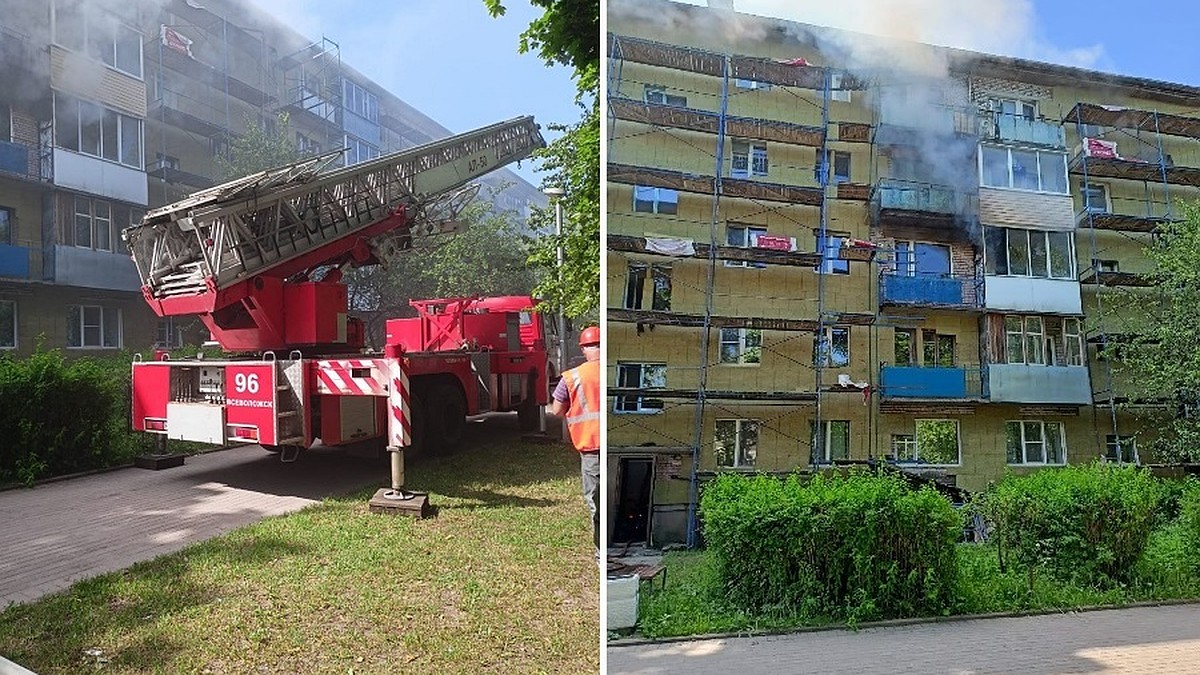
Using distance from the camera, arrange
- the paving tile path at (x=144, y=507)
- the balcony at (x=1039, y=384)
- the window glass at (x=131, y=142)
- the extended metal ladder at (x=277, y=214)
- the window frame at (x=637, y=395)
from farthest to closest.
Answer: the window glass at (x=131, y=142), the paving tile path at (x=144, y=507), the extended metal ladder at (x=277, y=214), the balcony at (x=1039, y=384), the window frame at (x=637, y=395)

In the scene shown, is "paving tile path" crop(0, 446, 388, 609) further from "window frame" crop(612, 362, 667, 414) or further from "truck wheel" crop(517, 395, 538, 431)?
"window frame" crop(612, 362, 667, 414)

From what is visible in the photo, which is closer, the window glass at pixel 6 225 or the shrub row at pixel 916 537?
the shrub row at pixel 916 537

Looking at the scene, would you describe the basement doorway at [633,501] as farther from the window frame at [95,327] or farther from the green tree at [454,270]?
A: the window frame at [95,327]

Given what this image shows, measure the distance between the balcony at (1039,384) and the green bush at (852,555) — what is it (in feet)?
0.88

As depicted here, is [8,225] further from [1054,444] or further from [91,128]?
[1054,444]

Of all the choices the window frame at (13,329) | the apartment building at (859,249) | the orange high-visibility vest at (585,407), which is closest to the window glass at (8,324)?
the window frame at (13,329)

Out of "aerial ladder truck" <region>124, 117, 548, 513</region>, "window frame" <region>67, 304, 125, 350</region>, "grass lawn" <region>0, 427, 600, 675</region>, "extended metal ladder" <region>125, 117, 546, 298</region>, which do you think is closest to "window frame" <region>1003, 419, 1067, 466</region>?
"grass lawn" <region>0, 427, 600, 675</region>

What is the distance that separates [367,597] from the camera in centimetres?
150

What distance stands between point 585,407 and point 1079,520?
47.9 inches

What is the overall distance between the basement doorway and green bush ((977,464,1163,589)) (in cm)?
87

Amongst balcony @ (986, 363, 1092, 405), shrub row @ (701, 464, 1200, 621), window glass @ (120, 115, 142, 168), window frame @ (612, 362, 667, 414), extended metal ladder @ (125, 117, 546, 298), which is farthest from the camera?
window glass @ (120, 115, 142, 168)

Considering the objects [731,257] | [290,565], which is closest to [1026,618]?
[731,257]

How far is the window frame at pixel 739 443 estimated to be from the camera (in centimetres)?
131

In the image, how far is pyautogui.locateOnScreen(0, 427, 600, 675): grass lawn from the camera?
1.38 m
